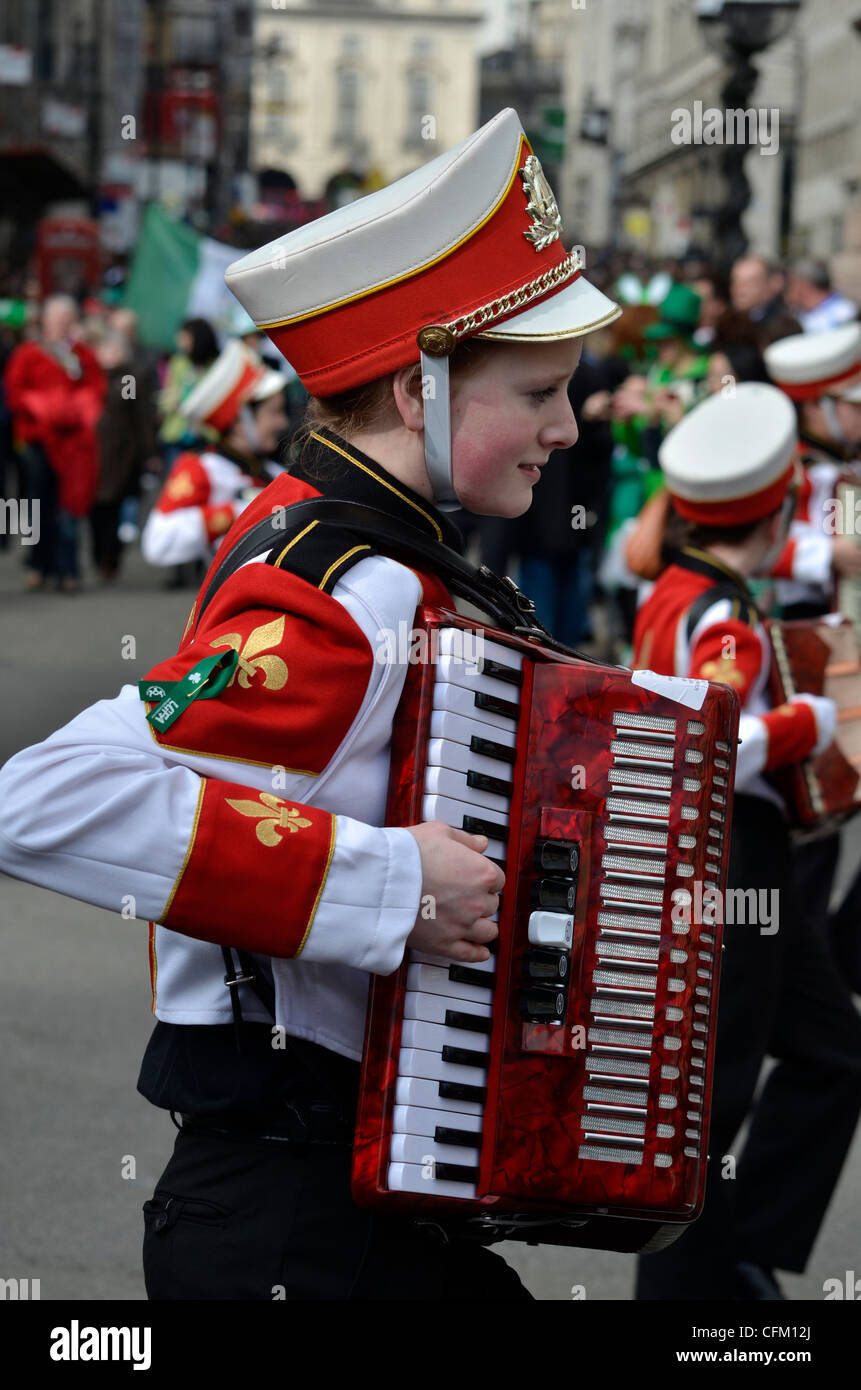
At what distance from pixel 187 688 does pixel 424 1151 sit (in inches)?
21.7

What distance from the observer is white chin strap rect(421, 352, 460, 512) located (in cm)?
227

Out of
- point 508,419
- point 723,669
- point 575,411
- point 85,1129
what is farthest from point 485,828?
point 575,411

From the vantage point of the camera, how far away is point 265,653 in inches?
82.7

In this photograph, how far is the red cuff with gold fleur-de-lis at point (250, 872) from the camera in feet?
6.75

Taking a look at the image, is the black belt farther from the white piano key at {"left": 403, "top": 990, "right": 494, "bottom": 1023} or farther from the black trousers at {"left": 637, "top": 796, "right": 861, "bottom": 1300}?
the black trousers at {"left": 637, "top": 796, "right": 861, "bottom": 1300}

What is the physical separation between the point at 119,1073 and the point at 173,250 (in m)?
17.6

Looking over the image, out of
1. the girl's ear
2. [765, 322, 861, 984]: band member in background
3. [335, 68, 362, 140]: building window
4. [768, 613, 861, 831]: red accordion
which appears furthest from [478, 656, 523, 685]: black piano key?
[335, 68, 362, 140]: building window

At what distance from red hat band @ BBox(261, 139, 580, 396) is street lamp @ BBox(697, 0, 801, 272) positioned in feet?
34.5

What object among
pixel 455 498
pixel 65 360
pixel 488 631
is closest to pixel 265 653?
pixel 488 631

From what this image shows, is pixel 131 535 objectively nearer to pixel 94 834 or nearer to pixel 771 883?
pixel 771 883

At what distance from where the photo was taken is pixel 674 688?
236cm

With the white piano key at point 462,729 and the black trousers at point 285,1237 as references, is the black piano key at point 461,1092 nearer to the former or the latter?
the black trousers at point 285,1237

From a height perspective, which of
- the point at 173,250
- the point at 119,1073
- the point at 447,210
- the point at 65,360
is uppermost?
the point at 173,250

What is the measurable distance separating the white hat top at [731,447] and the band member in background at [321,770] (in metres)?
2.02
